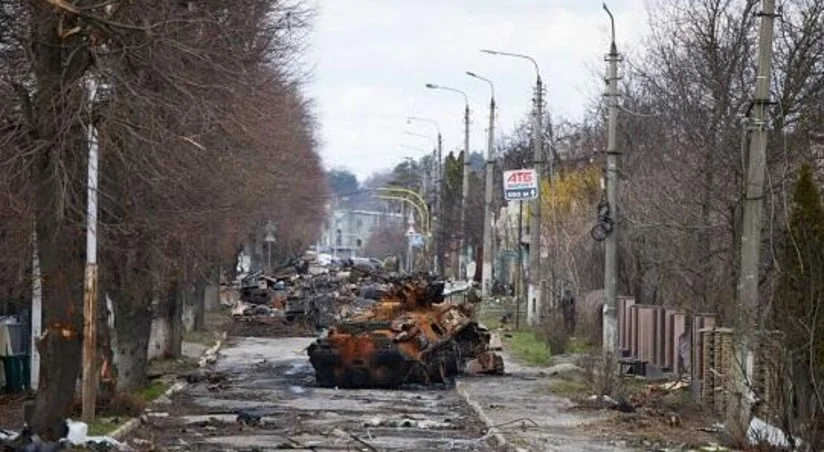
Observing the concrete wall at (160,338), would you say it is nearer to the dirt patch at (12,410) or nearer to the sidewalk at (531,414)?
the sidewalk at (531,414)

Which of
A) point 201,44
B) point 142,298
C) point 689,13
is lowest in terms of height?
point 142,298

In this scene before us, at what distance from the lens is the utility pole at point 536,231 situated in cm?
4291

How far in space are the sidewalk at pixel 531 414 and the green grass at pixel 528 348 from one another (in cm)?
273

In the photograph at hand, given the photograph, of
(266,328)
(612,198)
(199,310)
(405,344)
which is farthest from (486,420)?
(266,328)

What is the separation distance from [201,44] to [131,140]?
158 cm

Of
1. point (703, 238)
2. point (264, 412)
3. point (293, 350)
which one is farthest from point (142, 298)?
point (293, 350)

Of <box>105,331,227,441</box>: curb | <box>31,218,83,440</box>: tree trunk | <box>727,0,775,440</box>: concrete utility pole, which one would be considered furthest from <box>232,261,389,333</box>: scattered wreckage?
<box>31,218,83,440</box>: tree trunk

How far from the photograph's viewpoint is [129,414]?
78.7 ft

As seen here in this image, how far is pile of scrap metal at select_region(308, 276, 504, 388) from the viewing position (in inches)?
1282

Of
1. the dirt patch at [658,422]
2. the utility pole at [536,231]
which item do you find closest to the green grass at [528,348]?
the utility pole at [536,231]

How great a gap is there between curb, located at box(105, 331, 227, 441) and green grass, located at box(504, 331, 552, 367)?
26.3 ft

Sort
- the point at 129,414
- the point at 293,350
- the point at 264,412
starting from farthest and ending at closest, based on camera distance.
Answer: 1. the point at 293,350
2. the point at 264,412
3. the point at 129,414

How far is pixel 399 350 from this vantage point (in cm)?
3241

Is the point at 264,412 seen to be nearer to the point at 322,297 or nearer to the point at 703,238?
the point at 703,238
